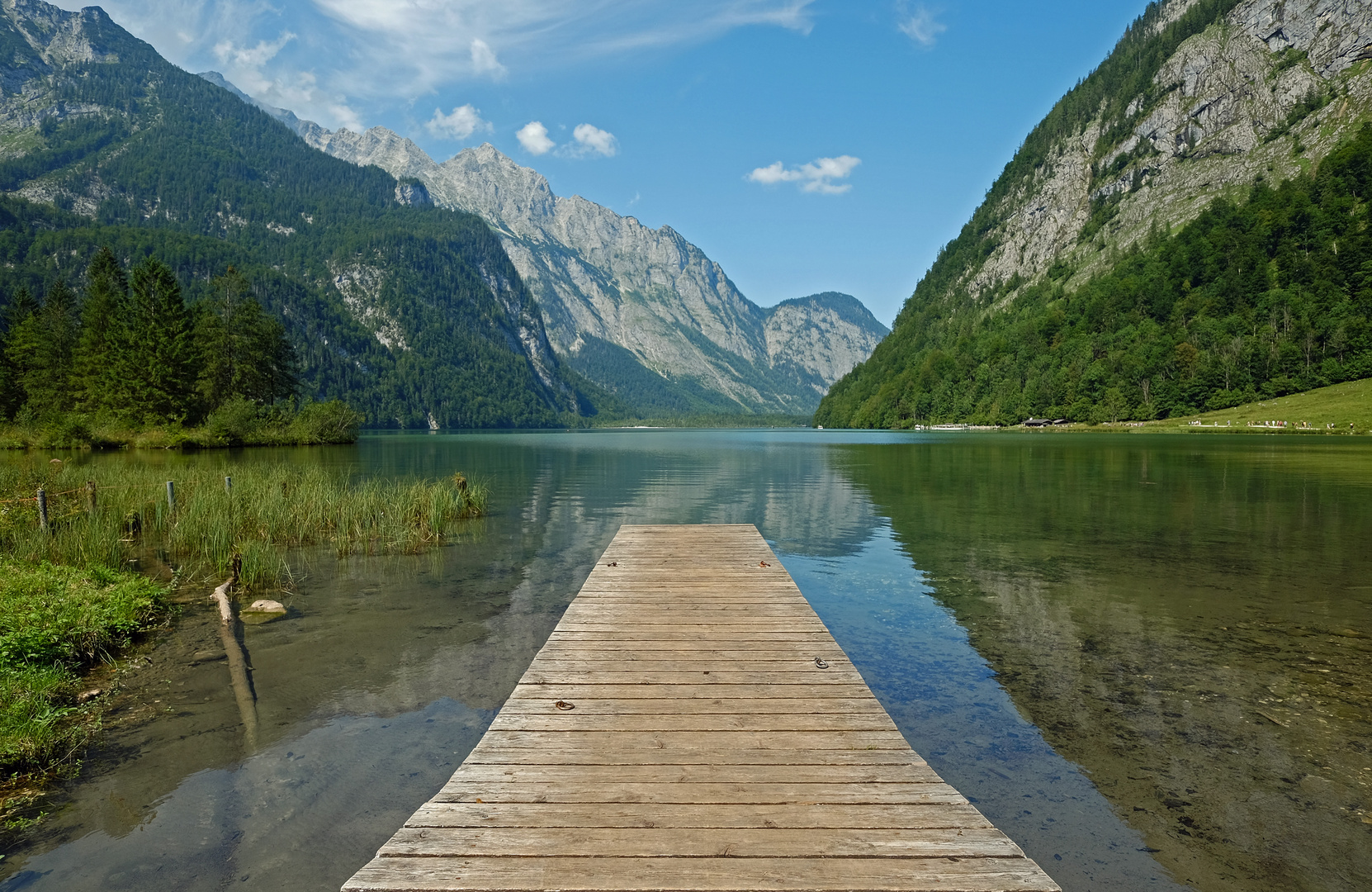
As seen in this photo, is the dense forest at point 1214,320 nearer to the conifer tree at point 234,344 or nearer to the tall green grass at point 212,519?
the tall green grass at point 212,519

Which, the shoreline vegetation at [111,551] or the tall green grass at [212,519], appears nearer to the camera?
the shoreline vegetation at [111,551]

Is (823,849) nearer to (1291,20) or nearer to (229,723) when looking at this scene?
(229,723)

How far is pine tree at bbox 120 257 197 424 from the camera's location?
68.4 meters

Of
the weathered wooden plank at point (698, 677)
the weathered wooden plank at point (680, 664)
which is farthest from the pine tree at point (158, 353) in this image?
the weathered wooden plank at point (698, 677)

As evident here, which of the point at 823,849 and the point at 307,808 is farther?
the point at 307,808

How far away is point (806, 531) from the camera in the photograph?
87.8 feet

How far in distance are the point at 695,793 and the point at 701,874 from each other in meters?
1.08

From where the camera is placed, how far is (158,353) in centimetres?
6875

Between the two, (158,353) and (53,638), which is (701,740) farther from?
(158,353)

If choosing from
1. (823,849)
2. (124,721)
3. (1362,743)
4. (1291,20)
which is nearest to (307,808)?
(124,721)

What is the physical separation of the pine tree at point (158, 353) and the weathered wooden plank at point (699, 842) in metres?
82.3

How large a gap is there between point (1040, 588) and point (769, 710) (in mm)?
12746

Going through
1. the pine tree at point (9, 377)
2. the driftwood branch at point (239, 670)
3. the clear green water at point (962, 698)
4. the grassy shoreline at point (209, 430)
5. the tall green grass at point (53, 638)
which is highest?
the pine tree at point (9, 377)

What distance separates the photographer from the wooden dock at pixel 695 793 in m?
4.25
